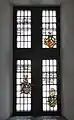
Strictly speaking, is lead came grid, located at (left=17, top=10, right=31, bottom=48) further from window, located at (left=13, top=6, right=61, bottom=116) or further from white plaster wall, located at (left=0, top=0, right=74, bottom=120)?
white plaster wall, located at (left=0, top=0, right=74, bottom=120)

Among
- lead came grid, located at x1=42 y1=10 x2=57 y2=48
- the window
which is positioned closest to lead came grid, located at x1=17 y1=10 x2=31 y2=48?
the window

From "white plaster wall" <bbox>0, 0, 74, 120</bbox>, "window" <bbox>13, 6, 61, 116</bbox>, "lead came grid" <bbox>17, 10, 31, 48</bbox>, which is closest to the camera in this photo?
"white plaster wall" <bbox>0, 0, 74, 120</bbox>

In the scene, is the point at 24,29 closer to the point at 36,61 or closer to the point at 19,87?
the point at 36,61

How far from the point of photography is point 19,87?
18.5 feet

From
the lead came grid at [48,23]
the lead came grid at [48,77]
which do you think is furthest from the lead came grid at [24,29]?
the lead came grid at [48,77]

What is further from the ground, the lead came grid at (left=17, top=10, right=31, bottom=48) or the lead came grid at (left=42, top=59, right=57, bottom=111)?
the lead came grid at (left=17, top=10, right=31, bottom=48)

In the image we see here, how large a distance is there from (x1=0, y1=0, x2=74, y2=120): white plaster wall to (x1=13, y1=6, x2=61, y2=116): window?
0.22m

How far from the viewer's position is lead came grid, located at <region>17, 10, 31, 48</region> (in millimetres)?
5750

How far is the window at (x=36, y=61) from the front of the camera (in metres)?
5.60

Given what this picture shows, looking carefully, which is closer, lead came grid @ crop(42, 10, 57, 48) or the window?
the window
